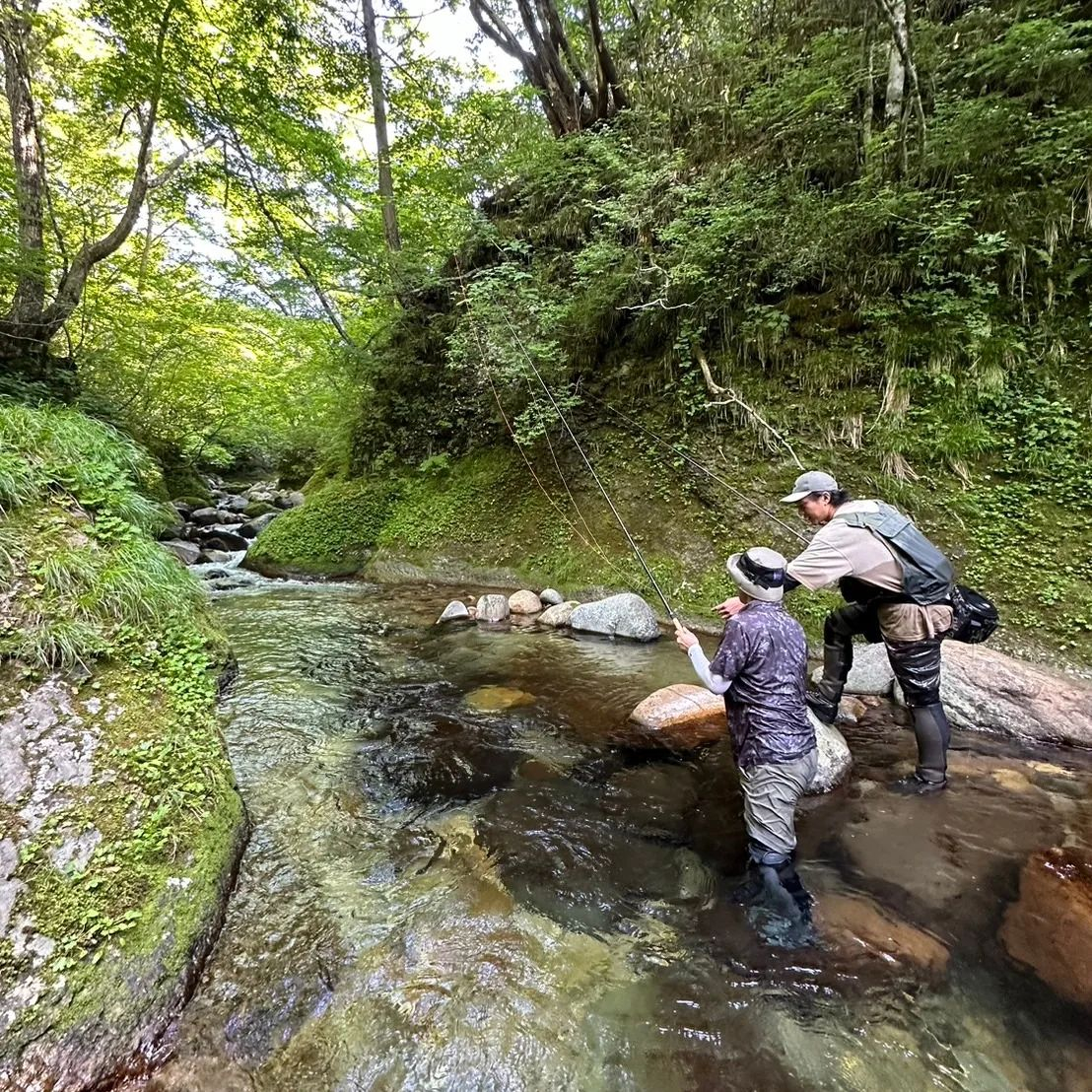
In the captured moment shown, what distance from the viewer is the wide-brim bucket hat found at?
2.86 metres

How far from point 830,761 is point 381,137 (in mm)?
15431

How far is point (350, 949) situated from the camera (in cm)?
264

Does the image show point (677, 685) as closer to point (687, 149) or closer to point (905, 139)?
point (905, 139)

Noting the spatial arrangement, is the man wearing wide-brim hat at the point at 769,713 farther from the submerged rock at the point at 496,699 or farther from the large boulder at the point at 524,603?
the large boulder at the point at 524,603

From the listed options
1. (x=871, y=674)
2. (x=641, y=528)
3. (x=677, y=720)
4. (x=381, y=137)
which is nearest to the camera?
(x=677, y=720)

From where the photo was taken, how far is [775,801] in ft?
9.41

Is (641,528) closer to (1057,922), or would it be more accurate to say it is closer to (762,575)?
(762,575)

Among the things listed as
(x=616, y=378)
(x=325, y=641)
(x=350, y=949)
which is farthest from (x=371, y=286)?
(x=350, y=949)

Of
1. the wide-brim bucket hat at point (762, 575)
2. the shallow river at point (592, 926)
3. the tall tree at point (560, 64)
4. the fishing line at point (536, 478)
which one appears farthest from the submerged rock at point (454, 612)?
the tall tree at point (560, 64)

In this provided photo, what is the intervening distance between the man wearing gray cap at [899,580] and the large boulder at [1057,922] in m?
0.75

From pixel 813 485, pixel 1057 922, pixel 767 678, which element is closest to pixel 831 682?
pixel 813 485

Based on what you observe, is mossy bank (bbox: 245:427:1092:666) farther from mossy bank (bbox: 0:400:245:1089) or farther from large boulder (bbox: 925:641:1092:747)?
mossy bank (bbox: 0:400:245:1089)

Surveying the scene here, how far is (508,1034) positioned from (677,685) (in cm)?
337

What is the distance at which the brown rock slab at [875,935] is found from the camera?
2523 millimetres
